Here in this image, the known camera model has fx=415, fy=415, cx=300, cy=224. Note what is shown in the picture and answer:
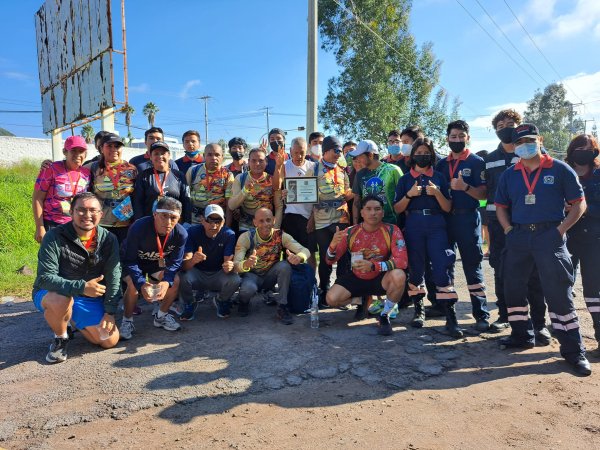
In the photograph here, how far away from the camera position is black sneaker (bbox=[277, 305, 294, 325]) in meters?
4.88

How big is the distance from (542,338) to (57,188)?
550cm

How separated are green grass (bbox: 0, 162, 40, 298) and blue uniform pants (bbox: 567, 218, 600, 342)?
7493 mm

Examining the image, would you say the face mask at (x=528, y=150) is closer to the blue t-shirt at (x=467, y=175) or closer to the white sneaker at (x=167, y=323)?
the blue t-shirt at (x=467, y=175)

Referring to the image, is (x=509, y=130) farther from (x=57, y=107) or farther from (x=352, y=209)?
(x=57, y=107)

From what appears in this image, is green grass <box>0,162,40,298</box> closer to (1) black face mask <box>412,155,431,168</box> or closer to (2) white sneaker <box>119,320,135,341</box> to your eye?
(2) white sneaker <box>119,320,135,341</box>

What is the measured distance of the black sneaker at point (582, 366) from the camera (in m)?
3.55

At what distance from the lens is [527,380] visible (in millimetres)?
3494

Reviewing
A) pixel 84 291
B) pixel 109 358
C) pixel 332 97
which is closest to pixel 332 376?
pixel 109 358

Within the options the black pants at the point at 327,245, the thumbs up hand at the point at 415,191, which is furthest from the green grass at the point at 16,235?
→ the thumbs up hand at the point at 415,191

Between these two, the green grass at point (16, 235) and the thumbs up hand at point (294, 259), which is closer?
the thumbs up hand at point (294, 259)

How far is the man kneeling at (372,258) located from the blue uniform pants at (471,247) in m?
0.61

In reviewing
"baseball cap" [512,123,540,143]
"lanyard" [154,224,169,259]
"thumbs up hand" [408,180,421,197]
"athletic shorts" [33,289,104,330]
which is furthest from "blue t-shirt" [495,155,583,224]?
"athletic shorts" [33,289,104,330]

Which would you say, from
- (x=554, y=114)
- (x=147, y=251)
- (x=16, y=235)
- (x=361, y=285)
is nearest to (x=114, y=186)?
(x=147, y=251)

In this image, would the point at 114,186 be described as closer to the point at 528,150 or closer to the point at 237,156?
the point at 237,156
